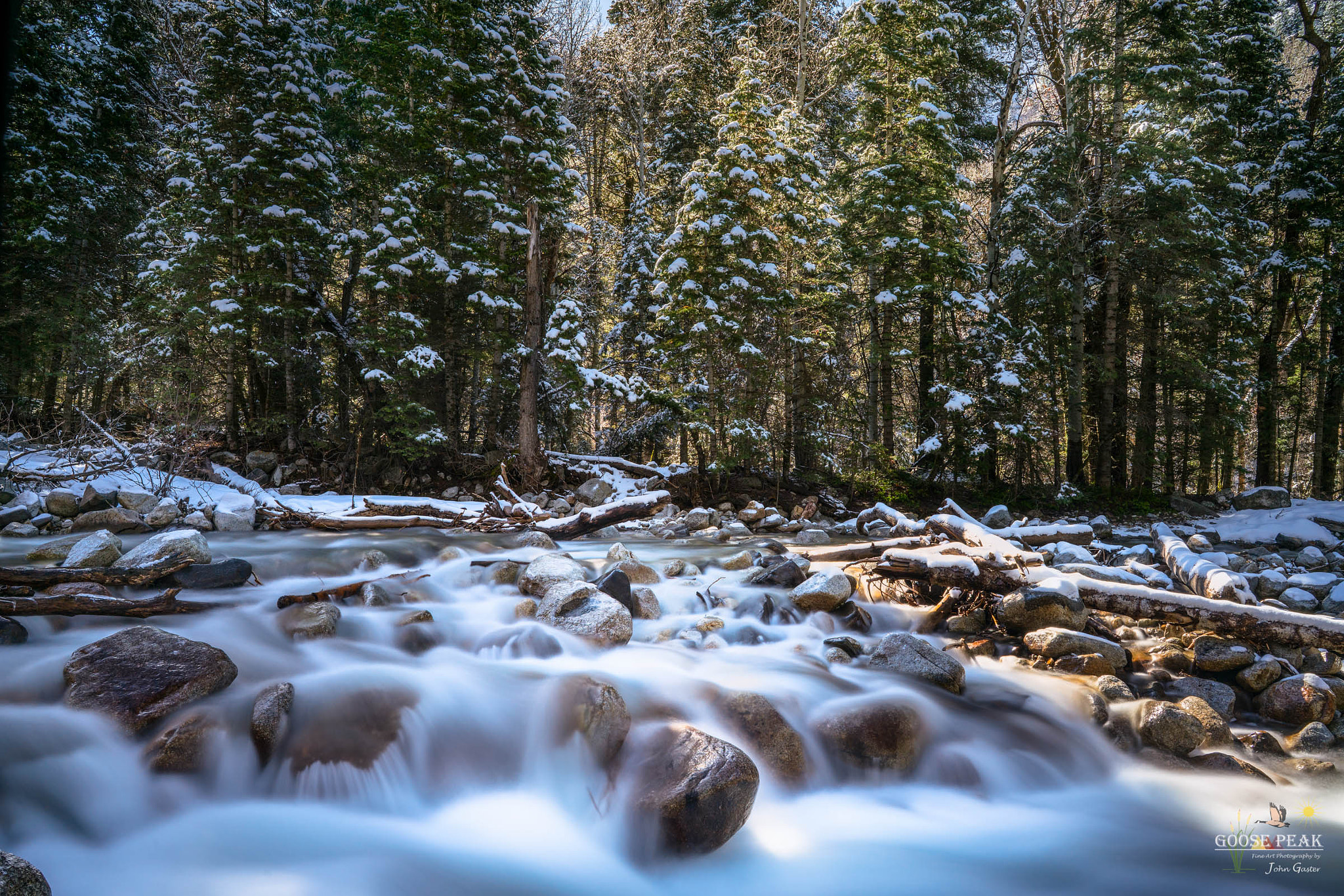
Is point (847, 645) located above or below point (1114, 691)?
above

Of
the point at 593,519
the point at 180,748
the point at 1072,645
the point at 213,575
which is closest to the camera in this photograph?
the point at 180,748

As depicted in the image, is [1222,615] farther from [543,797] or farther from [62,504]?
[62,504]

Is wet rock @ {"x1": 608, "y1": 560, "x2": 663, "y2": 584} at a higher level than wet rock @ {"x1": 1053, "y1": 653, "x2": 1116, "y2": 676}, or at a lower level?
higher

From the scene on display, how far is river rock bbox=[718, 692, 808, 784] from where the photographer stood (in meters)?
3.40

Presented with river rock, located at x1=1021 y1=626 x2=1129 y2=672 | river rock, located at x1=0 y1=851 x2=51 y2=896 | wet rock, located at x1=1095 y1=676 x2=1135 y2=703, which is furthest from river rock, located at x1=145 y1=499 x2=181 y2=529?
wet rock, located at x1=1095 y1=676 x2=1135 y2=703

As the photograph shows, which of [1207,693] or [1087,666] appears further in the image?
[1087,666]

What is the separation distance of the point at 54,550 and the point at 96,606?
2.79 m

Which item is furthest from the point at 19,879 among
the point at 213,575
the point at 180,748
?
the point at 213,575

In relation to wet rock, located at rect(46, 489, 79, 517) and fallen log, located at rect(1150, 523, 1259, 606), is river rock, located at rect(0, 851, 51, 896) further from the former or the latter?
wet rock, located at rect(46, 489, 79, 517)

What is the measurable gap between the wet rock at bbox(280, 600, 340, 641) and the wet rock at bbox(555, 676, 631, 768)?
1901 mm

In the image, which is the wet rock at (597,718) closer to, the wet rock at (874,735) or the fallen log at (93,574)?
the wet rock at (874,735)

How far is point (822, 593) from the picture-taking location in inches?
199

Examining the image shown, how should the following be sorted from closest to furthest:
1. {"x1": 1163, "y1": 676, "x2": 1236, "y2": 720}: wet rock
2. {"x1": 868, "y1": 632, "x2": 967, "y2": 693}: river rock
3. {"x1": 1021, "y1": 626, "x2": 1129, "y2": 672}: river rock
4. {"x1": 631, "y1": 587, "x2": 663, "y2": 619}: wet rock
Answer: {"x1": 1163, "y1": 676, "x2": 1236, "y2": 720}: wet rock < {"x1": 868, "y1": 632, "x2": 967, "y2": 693}: river rock < {"x1": 1021, "y1": 626, "x2": 1129, "y2": 672}: river rock < {"x1": 631, "y1": 587, "x2": 663, "y2": 619}: wet rock

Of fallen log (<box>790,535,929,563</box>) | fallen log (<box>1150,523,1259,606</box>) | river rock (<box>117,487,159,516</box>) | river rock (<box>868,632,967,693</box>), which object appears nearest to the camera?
river rock (<box>868,632,967,693</box>)
